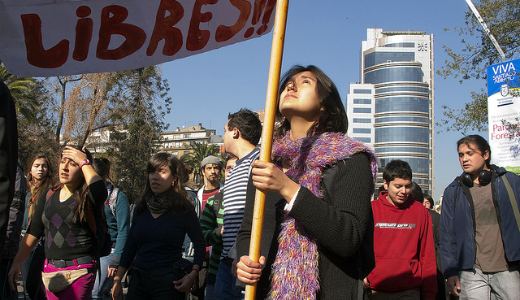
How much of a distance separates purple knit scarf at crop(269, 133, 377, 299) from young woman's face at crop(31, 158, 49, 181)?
430 cm

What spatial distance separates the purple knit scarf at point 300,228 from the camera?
7.68 ft

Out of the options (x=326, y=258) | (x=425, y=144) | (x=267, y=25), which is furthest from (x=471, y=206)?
(x=425, y=144)

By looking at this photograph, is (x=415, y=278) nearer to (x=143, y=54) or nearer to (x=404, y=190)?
(x=404, y=190)

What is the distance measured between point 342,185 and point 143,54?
4.45 ft

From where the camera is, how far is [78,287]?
454cm

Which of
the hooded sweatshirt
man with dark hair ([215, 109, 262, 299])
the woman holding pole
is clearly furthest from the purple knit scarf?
the hooded sweatshirt

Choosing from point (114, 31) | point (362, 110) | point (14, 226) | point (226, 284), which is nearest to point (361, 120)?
point (362, 110)

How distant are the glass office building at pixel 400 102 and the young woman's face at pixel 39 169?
15773 cm

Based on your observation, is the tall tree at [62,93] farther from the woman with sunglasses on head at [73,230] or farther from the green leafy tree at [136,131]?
the woman with sunglasses on head at [73,230]

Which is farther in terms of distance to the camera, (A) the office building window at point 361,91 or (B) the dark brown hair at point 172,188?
(A) the office building window at point 361,91

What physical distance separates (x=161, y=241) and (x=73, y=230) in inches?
26.8

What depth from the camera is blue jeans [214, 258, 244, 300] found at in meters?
3.89

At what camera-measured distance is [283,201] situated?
2559 mm

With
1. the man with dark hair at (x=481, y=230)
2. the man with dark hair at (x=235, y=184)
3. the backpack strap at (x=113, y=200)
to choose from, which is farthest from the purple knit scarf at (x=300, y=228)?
the backpack strap at (x=113, y=200)
